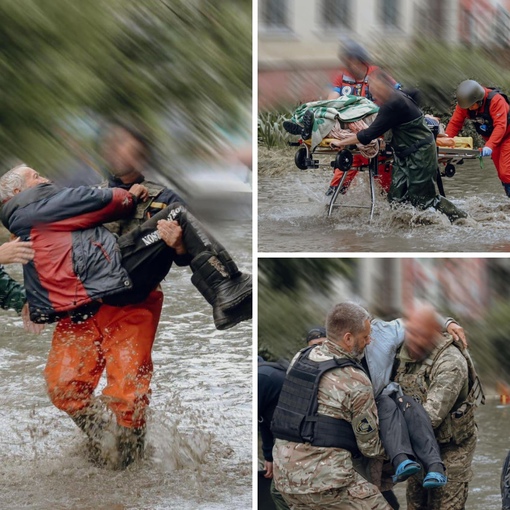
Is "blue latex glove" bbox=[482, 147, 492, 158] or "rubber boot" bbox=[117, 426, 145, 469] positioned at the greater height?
"blue latex glove" bbox=[482, 147, 492, 158]

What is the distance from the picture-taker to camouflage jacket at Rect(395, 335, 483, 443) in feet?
14.1

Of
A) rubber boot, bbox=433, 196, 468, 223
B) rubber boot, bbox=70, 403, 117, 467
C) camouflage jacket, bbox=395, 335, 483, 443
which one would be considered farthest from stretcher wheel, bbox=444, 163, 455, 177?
rubber boot, bbox=70, 403, 117, 467

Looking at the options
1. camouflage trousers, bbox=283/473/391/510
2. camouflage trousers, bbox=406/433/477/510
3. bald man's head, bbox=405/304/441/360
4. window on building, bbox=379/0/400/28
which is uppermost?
window on building, bbox=379/0/400/28

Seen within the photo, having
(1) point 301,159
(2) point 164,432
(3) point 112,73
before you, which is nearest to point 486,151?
(1) point 301,159

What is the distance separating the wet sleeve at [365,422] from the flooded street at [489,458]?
1.24 m

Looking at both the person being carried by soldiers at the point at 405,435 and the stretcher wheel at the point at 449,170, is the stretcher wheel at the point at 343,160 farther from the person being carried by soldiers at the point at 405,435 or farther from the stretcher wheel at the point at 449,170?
the person being carried by soldiers at the point at 405,435

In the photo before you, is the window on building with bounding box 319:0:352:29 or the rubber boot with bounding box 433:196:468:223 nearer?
the window on building with bounding box 319:0:352:29

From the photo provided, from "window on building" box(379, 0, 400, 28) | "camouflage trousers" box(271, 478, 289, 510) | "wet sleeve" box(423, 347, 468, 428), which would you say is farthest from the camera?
"window on building" box(379, 0, 400, 28)

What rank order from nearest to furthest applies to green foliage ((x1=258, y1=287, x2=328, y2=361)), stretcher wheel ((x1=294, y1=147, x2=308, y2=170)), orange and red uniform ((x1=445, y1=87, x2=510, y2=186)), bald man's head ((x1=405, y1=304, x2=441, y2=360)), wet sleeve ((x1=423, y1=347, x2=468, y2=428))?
1. wet sleeve ((x1=423, y1=347, x2=468, y2=428))
2. bald man's head ((x1=405, y1=304, x2=441, y2=360))
3. green foliage ((x1=258, y1=287, x2=328, y2=361))
4. stretcher wheel ((x1=294, y1=147, x2=308, y2=170))
5. orange and red uniform ((x1=445, y1=87, x2=510, y2=186))

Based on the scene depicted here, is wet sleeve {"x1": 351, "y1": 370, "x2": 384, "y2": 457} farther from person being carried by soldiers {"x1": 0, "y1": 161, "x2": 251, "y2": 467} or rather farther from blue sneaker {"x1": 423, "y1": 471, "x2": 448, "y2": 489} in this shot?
person being carried by soldiers {"x1": 0, "y1": 161, "x2": 251, "y2": 467}

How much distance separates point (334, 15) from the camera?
565 centimetres

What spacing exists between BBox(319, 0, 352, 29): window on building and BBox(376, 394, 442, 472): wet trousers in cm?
224

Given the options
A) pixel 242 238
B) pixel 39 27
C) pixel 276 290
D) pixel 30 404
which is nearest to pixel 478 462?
pixel 276 290

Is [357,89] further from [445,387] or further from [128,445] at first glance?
[128,445]
